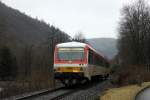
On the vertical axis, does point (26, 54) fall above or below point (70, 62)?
above

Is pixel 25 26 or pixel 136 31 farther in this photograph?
pixel 25 26

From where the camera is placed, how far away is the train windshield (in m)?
30.5

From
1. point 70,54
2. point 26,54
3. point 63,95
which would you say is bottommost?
point 63,95

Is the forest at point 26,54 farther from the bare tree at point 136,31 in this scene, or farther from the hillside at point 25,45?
the bare tree at point 136,31

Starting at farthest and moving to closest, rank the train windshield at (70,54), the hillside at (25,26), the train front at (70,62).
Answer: the hillside at (25,26) < the train windshield at (70,54) < the train front at (70,62)

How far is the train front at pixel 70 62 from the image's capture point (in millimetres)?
29906

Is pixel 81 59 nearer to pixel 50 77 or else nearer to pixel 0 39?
pixel 50 77

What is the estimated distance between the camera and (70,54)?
3077 centimetres

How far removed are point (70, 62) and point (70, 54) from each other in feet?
2.71

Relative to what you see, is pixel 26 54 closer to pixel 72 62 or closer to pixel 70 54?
pixel 70 54

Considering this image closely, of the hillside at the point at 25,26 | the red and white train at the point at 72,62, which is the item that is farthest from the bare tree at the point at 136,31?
the hillside at the point at 25,26

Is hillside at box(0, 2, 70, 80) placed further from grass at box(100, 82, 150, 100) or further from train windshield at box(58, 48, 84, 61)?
grass at box(100, 82, 150, 100)

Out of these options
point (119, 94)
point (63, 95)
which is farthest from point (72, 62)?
point (119, 94)

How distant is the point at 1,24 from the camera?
55781 millimetres
